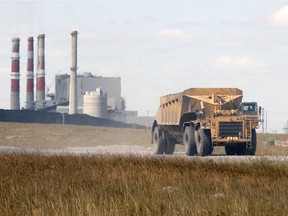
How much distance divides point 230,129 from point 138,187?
60.3 ft

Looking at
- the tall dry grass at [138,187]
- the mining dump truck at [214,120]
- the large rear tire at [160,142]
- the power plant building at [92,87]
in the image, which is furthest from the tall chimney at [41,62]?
the tall dry grass at [138,187]

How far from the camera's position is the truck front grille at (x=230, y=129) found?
31.8 m

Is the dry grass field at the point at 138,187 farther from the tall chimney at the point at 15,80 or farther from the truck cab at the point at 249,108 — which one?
the tall chimney at the point at 15,80

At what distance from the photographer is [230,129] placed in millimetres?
31875

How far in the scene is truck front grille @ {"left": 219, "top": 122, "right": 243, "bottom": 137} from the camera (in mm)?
31812

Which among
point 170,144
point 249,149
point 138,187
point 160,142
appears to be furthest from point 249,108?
point 138,187

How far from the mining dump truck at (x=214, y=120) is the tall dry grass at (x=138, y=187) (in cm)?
1086

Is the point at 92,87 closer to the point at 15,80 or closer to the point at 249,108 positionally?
the point at 15,80

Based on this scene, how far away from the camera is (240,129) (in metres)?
31.8

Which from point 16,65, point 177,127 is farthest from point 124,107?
point 177,127

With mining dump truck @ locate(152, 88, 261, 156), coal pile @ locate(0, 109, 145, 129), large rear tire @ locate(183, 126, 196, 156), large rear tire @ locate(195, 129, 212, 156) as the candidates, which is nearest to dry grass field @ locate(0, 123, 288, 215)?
large rear tire @ locate(195, 129, 212, 156)

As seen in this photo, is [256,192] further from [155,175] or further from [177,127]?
[177,127]

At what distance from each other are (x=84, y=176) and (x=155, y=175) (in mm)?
1746

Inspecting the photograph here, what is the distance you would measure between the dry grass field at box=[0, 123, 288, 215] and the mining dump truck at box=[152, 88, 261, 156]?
10.6 m
